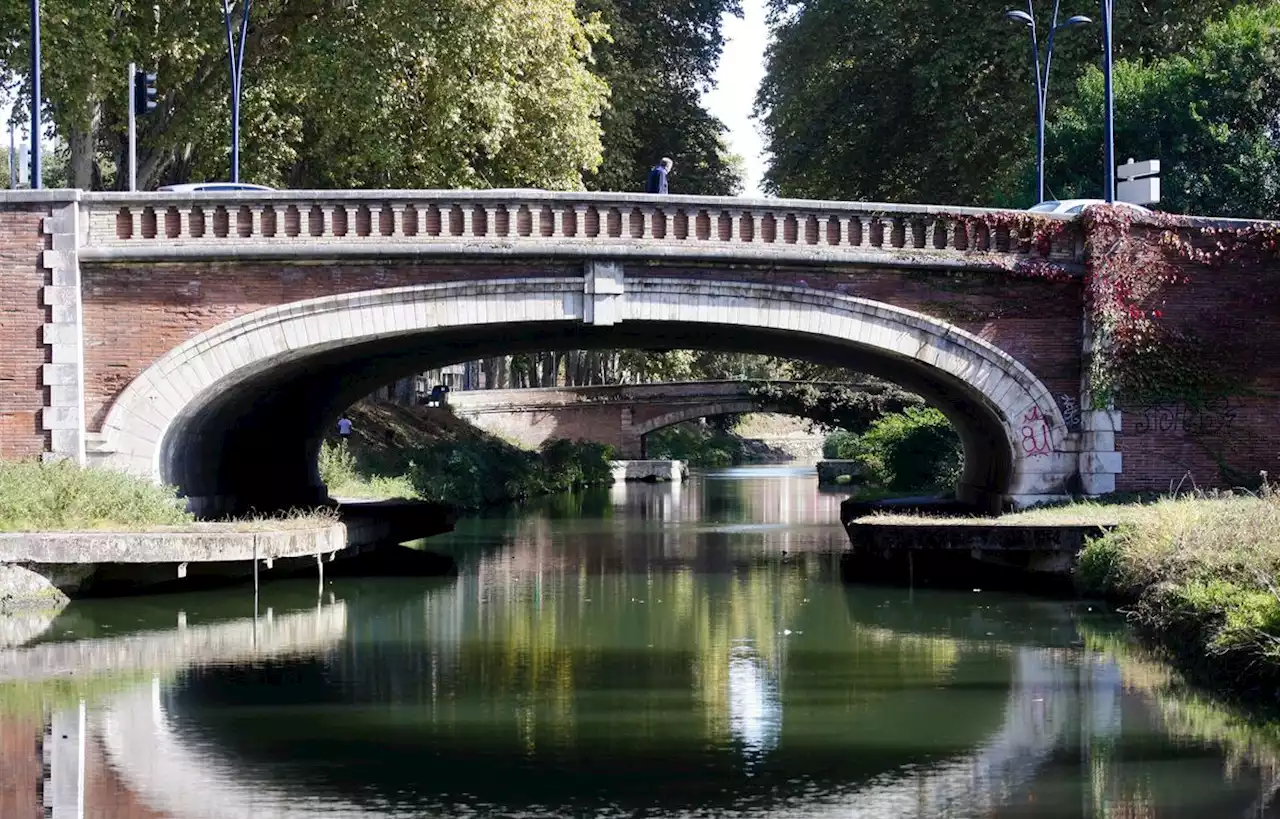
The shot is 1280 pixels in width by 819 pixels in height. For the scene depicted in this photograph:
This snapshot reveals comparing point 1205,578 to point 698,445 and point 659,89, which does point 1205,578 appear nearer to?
point 659,89

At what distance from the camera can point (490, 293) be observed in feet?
74.0

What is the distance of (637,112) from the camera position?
42594 millimetres

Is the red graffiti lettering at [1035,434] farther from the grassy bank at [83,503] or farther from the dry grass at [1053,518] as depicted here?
the grassy bank at [83,503]

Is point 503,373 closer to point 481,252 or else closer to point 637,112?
point 637,112

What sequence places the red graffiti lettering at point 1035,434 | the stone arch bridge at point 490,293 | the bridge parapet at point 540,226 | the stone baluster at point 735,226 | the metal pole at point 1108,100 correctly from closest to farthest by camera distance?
the stone arch bridge at point 490,293 < the bridge parapet at point 540,226 < the stone baluster at point 735,226 < the red graffiti lettering at point 1035,434 < the metal pole at point 1108,100

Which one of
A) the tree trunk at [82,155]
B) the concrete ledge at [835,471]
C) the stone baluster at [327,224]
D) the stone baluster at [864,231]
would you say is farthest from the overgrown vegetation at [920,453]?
the tree trunk at [82,155]

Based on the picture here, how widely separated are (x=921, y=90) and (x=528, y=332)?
588 inches

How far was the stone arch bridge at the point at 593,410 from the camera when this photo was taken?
50531 mm

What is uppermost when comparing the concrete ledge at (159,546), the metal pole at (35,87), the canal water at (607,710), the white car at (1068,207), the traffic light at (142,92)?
the traffic light at (142,92)

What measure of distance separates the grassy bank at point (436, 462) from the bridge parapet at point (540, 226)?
10.5 m

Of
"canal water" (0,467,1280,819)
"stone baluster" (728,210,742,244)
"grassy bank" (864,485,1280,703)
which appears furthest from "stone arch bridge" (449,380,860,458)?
"grassy bank" (864,485,1280,703)

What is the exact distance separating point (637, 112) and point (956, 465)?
1220cm

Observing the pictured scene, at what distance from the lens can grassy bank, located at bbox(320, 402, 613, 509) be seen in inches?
1364

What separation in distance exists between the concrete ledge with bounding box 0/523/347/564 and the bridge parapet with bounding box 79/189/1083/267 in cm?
340
